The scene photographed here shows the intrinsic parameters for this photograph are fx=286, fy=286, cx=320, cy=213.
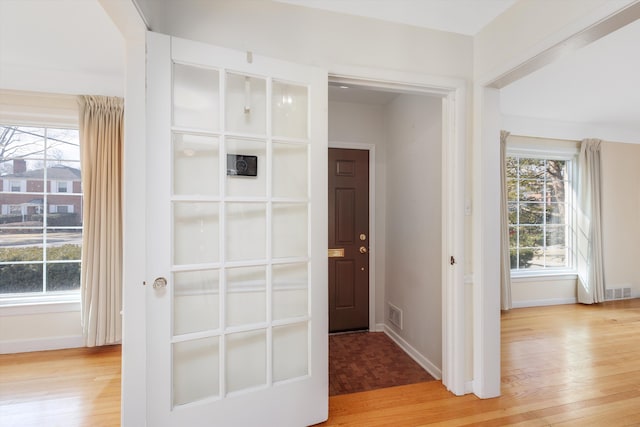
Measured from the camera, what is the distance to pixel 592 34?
4.51 ft

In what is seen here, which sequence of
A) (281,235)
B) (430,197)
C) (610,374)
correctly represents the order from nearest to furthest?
(281,235) → (610,374) → (430,197)

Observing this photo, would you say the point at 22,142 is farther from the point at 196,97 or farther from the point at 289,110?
the point at 289,110

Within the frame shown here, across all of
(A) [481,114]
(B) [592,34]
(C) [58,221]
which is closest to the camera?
(B) [592,34]

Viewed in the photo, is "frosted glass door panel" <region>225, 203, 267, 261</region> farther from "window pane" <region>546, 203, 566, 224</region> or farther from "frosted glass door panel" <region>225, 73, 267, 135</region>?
"window pane" <region>546, 203, 566, 224</region>

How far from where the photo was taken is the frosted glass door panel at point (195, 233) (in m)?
1.44

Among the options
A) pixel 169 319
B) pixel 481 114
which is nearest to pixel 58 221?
pixel 169 319

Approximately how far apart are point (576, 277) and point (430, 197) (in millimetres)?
3561

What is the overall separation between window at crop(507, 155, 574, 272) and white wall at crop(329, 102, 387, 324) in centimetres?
214

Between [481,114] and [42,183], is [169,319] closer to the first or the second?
[481,114]

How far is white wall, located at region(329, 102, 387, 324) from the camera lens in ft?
10.6

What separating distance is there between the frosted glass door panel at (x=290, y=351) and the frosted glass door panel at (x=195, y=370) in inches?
12.3

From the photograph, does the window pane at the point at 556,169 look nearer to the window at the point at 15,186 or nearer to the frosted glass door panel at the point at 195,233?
the frosted glass door panel at the point at 195,233

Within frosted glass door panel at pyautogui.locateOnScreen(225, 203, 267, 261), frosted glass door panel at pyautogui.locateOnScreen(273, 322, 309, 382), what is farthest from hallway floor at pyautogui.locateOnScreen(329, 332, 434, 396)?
frosted glass door panel at pyautogui.locateOnScreen(225, 203, 267, 261)

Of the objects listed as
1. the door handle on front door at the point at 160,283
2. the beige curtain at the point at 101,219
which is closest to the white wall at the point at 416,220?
the door handle on front door at the point at 160,283
